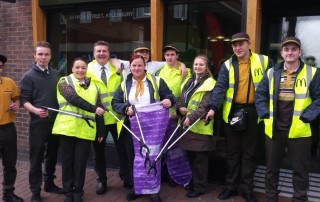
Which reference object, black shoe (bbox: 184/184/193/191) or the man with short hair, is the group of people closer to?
the man with short hair

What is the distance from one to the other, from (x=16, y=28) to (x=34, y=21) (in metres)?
0.41

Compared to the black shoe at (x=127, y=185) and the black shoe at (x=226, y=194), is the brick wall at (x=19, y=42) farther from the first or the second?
the black shoe at (x=226, y=194)

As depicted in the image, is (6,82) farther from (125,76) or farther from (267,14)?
(267,14)

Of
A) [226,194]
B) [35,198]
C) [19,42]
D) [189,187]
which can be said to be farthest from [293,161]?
[19,42]

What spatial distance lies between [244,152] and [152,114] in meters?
1.21

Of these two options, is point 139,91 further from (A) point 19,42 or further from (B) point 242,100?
(A) point 19,42

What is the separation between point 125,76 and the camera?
4453 millimetres

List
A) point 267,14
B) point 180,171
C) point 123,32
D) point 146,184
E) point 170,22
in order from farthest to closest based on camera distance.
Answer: point 123,32, point 170,22, point 267,14, point 180,171, point 146,184

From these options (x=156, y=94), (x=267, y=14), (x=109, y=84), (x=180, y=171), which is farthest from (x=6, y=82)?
(x=267, y=14)

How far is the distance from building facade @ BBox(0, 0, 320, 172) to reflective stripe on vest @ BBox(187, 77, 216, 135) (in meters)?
0.86

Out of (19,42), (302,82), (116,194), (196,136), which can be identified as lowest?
(116,194)

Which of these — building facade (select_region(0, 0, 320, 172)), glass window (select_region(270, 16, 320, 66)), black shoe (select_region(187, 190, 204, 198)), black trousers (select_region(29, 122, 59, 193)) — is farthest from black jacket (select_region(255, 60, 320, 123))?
black trousers (select_region(29, 122, 59, 193))

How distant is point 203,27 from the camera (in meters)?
5.32

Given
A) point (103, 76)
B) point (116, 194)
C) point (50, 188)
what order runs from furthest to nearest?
point (50, 188) → point (116, 194) → point (103, 76)
